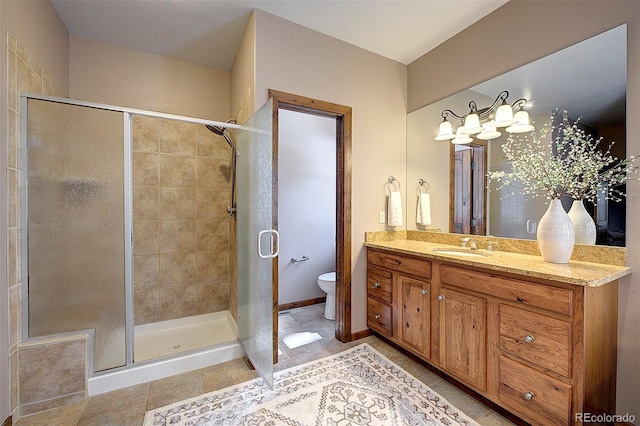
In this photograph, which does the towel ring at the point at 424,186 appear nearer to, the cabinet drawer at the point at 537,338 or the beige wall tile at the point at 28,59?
the cabinet drawer at the point at 537,338

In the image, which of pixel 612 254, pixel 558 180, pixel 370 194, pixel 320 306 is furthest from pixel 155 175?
pixel 612 254

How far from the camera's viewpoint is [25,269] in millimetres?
1584

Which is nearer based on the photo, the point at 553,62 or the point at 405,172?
the point at 553,62

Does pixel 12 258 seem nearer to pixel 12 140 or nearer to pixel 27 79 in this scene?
pixel 12 140

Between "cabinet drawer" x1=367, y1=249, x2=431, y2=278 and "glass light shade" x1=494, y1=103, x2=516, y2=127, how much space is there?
1.18 metres

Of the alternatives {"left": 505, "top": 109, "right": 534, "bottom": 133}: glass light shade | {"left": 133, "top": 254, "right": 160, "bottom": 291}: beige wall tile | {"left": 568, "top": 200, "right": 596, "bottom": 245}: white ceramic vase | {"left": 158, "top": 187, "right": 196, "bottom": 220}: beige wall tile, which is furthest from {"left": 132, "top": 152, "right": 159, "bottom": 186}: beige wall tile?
{"left": 568, "top": 200, "right": 596, "bottom": 245}: white ceramic vase

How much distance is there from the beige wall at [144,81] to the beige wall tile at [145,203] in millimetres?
809

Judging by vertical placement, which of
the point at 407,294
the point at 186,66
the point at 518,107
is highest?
the point at 186,66

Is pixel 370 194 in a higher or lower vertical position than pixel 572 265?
higher

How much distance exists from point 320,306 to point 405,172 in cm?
196

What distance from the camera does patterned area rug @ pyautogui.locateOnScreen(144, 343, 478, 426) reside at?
150 cm

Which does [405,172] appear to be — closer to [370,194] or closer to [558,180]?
[370,194]

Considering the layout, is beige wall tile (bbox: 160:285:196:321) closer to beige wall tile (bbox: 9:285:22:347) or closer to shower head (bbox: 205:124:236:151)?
beige wall tile (bbox: 9:285:22:347)

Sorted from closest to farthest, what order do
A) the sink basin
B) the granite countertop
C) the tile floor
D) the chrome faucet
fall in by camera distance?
1. the granite countertop
2. the tile floor
3. the sink basin
4. the chrome faucet
